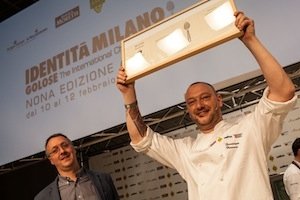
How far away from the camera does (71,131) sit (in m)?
3.26

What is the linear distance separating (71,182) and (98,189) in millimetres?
163

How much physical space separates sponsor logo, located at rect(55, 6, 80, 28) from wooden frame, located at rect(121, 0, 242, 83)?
1850 mm

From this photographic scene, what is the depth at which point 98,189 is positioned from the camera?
2180mm

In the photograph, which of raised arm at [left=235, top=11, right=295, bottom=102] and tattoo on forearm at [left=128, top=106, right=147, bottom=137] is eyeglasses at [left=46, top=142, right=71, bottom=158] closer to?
tattoo on forearm at [left=128, top=106, right=147, bottom=137]

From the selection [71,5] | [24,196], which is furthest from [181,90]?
[24,196]

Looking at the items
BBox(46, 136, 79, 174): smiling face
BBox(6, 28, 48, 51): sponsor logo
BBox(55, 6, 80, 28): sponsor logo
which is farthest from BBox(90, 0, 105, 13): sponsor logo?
BBox(46, 136, 79, 174): smiling face

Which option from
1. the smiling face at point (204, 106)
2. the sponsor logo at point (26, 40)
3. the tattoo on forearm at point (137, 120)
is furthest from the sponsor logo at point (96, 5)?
the smiling face at point (204, 106)

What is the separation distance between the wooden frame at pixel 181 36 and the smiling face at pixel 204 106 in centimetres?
21

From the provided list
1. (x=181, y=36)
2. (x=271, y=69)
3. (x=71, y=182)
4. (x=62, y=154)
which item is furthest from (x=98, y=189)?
(x=271, y=69)

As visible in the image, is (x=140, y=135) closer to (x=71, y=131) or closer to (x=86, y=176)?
(x=86, y=176)

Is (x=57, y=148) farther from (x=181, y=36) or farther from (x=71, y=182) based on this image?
(x=181, y=36)

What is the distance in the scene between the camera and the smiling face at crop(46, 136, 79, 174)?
2.22m

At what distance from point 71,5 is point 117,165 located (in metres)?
1.71

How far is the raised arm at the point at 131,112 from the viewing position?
6.21 feet
